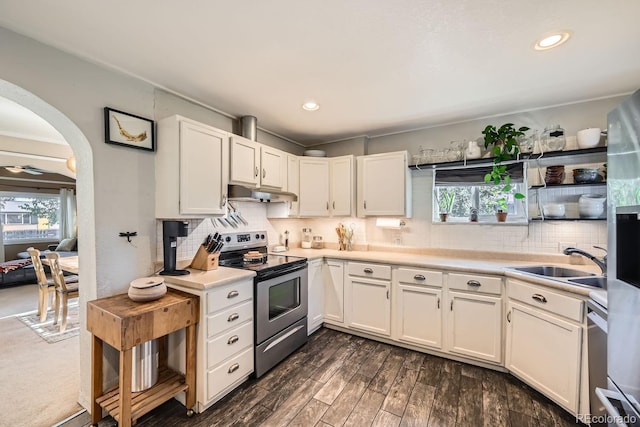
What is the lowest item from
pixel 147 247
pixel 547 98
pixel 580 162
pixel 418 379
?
pixel 418 379

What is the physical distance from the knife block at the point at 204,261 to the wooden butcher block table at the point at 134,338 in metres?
0.33

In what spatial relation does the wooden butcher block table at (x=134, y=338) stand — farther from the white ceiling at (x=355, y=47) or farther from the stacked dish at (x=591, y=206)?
the stacked dish at (x=591, y=206)

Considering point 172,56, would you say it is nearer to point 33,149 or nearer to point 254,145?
point 254,145

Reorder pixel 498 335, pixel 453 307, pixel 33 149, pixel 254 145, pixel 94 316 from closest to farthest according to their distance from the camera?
1. pixel 94 316
2. pixel 498 335
3. pixel 453 307
4. pixel 254 145
5. pixel 33 149

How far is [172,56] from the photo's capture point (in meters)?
1.84

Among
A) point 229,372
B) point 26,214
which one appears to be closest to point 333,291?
point 229,372

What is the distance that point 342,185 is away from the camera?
3.51 m

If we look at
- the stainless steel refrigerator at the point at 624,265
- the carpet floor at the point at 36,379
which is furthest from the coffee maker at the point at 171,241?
the stainless steel refrigerator at the point at 624,265

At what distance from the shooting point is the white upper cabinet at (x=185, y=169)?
2.16 m

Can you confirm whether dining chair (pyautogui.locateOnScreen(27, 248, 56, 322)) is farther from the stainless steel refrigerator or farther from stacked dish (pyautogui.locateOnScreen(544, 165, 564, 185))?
stacked dish (pyautogui.locateOnScreen(544, 165, 564, 185))

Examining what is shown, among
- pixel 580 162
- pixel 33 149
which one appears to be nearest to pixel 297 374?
pixel 580 162

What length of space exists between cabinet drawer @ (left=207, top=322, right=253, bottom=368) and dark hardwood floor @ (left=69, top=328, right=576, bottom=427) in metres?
0.34

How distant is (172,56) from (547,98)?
323 cm

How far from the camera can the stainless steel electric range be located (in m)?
2.29
